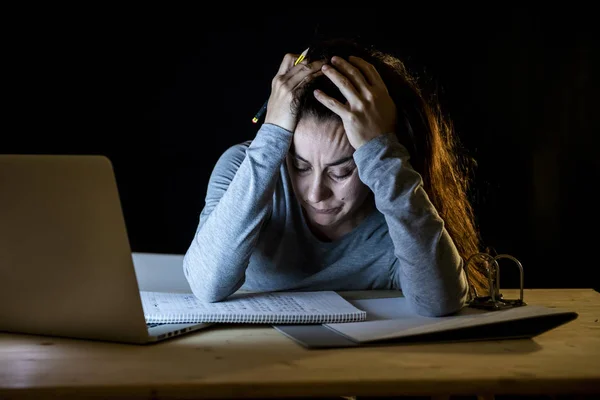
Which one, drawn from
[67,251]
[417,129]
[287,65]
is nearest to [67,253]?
[67,251]

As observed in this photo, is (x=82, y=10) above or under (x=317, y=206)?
above

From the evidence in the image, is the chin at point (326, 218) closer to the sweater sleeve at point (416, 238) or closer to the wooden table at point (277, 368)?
the sweater sleeve at point (416, 238)

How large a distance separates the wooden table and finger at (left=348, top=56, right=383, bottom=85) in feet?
1.78

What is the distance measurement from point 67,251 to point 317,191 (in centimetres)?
54

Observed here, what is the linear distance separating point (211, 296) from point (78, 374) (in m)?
0.46

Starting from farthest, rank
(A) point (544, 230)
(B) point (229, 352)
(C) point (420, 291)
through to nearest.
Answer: (A) point (544, 230) → (C) point (420, 291) → (B) point (229, 352)

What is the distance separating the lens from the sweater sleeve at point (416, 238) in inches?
51.1

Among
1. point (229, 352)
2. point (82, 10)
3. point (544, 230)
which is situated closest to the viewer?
point (229, 352)

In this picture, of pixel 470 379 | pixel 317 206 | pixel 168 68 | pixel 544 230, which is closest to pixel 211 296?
pixel 317 206

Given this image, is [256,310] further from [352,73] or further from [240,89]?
[240,89]

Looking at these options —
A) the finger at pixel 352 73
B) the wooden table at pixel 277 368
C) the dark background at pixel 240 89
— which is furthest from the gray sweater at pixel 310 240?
the dark background at pixel 240 89

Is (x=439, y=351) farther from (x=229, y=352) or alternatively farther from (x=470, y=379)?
(x=229, y=352)

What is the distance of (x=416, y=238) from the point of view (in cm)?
131

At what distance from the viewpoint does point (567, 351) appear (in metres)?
1.05
